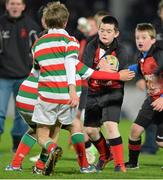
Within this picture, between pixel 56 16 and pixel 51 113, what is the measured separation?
1.10m

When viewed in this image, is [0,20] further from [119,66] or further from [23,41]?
[119,66]

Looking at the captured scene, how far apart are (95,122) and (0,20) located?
3.58 metres

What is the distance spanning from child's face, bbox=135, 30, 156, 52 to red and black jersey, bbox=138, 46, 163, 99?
8 cm

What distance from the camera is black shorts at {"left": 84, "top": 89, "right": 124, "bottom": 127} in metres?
10.8

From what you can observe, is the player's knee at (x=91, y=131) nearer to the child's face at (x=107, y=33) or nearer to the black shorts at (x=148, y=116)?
the black shorts at (x=148, y=116)

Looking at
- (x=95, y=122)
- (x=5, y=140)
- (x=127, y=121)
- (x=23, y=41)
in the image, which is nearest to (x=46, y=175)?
(x=95, y=122)

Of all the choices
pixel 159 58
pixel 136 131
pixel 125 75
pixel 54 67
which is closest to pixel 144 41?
pixel 159 58

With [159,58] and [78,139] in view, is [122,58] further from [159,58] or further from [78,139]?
[78,139]

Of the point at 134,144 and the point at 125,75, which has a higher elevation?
the point at 125,75

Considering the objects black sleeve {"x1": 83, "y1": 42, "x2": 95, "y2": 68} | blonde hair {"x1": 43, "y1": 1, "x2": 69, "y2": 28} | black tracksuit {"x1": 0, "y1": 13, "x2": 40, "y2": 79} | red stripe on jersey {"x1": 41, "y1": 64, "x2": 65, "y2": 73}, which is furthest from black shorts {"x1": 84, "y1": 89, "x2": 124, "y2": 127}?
black tracksuit {"x1": 0, "y1": 13, "x2": 40, "y2": 79}

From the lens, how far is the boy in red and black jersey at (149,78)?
36.5 feet

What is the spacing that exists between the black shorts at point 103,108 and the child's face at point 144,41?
0.67 meters

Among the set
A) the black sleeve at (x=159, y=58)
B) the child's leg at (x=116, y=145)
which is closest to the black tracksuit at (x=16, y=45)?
the black sleeve at (x=159, y=58)

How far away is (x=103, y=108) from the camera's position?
11.0 m
